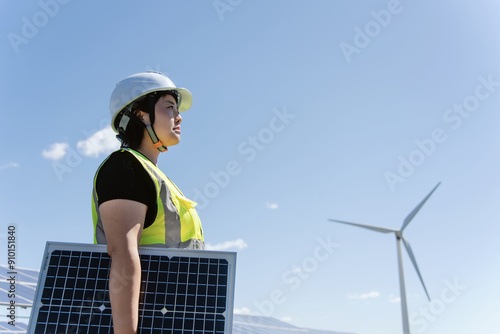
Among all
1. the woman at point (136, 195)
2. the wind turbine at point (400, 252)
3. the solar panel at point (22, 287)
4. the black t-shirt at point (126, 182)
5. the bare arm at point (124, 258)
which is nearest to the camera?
the bare arm at point (124, 258)

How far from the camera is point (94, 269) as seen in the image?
385cm

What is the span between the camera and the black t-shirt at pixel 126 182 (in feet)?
12.7

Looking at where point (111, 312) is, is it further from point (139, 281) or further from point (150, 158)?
→ point (150, 158)

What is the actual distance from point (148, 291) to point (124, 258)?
0.47 metres

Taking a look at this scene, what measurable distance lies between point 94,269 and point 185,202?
1.24 m

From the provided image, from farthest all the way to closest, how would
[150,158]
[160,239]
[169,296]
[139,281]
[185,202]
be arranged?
[150,158] → [185,202] → [160,239] → [169,296] → [139,281]

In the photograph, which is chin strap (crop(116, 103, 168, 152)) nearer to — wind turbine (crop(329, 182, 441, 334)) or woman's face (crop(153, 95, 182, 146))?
woman's face (crop(153, 95, 182, 146))

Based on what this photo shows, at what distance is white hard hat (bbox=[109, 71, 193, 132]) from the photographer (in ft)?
16.4

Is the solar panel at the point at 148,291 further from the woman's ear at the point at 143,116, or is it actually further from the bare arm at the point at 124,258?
the woman's ear at the point at 143,116

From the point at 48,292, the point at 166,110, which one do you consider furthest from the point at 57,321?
the point at 166,110

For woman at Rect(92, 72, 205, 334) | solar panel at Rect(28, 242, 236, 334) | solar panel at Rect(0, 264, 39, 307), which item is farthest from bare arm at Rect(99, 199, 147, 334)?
solar panel at Rect(0, 264, 39, 307)

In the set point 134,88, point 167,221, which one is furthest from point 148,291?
point 134,88

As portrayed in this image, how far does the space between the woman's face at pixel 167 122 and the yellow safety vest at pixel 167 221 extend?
570 millimetres

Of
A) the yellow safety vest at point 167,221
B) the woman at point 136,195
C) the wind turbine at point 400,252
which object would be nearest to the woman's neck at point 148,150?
the woman at point 136,195
